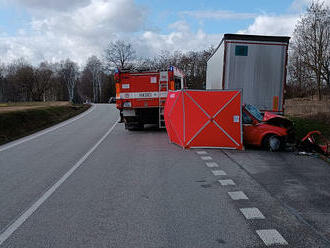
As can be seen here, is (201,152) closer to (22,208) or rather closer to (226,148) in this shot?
(226,148)

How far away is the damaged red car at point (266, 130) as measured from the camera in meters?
9.62

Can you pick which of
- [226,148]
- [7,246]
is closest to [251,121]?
[226,148]

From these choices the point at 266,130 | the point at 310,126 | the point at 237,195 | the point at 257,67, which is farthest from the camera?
the point at 310,126

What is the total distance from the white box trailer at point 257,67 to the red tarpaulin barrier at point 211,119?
1784mm

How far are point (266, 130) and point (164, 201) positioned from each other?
5.80 m

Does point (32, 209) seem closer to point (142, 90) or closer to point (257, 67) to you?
point (257, 67)

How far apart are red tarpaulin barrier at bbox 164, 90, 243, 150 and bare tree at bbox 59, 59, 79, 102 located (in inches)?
3240

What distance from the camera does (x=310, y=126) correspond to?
13875mm

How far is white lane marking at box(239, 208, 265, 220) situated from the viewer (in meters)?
4.33

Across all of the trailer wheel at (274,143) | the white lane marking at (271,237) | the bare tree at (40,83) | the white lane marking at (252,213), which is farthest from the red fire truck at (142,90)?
the bare tree at (40,83)

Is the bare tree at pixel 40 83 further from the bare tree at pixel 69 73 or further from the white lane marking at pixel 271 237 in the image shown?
the white lane marking at pixel 271 237

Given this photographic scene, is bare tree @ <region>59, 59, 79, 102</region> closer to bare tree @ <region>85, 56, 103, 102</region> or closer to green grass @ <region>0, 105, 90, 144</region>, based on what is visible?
bare tree @ <region>85, 56, 103, 102</region>

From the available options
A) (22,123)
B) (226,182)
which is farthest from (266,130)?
(22,123)

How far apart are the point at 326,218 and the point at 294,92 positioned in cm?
2892
